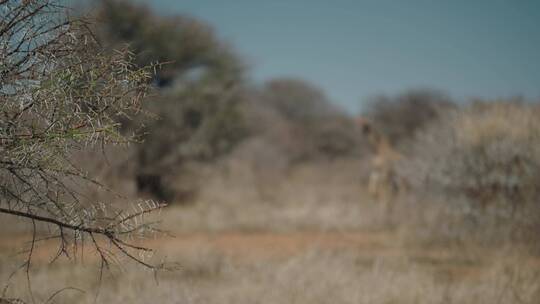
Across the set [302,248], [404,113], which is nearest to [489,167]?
[302,248]

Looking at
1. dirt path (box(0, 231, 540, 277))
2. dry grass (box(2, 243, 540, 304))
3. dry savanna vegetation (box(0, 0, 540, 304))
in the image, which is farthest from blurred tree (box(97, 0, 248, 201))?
dry grass (box(2, 243, 540, 304))

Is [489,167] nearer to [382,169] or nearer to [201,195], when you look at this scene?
[382,169]

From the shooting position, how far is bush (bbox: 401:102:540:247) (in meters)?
7.31

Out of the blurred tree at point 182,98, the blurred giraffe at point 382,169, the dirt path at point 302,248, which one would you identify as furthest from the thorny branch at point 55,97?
the blurred tree at point 182,98

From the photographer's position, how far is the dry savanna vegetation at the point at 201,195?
2.46m

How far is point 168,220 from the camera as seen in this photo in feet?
35.1

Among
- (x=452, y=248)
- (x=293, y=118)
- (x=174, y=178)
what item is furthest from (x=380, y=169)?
(x=293, y=118)

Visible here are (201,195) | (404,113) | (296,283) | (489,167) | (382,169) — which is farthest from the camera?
(404,113)

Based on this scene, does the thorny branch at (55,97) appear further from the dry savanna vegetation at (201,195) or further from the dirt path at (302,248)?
the dirt path at (302,248)

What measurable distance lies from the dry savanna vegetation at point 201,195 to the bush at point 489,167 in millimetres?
23

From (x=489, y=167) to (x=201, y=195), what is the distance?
7.93 meters

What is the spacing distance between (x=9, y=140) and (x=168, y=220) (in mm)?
8487

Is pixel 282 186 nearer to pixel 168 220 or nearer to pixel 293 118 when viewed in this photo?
pixel 168 220

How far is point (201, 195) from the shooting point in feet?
46.2
